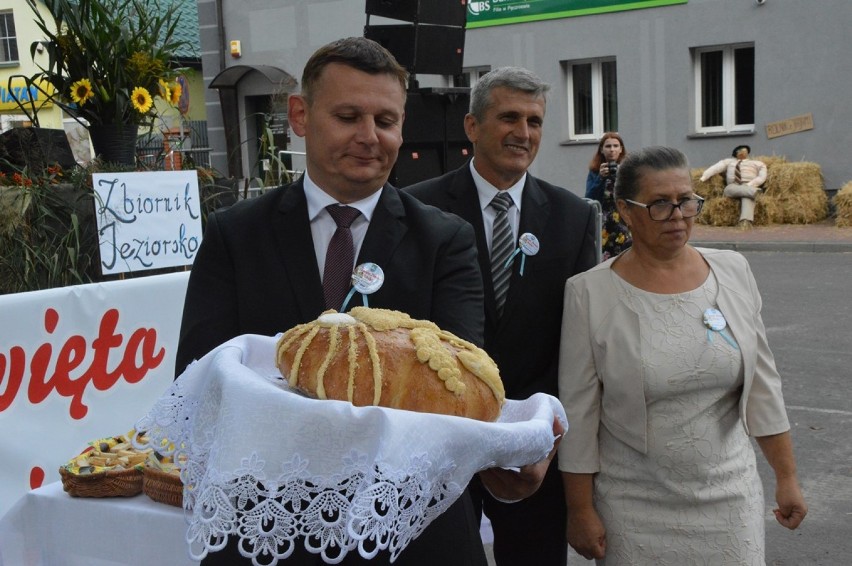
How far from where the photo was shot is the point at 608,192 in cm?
947

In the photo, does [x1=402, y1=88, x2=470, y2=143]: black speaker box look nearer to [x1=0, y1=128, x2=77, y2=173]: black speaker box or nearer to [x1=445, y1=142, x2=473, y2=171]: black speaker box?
[x1=445, y1=142, x2=473, y2=171]: black speaker box

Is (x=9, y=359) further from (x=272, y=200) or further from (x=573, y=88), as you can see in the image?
(x=573, y=88)

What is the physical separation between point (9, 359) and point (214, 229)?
1.86 m

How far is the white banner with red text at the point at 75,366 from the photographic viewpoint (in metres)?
3.50

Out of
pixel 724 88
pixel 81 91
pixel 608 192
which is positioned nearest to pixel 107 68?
pixel 81 91

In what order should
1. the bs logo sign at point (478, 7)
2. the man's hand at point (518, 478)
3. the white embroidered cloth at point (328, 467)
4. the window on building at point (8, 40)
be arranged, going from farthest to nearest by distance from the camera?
the window on building at point (8, 40), the bs logo sign at point (478, 7), the man's hand at point (518, 478), the white embroidered cloth at point (328, 467)

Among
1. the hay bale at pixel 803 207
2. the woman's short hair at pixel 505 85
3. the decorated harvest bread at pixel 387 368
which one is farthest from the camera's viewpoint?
the hay bale at pixel 803 207

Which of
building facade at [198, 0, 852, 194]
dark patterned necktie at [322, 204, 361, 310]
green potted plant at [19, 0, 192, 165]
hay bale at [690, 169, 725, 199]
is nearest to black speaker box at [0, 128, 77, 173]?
green potted plant at [19, 0, 192, 165]

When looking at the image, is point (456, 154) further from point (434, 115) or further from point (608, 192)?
point (608, 192)

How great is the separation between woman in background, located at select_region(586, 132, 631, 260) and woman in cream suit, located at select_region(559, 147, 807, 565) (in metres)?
5.08

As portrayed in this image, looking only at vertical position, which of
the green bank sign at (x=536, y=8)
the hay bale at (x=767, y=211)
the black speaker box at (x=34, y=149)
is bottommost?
the hay bale at (x=767, y=211)

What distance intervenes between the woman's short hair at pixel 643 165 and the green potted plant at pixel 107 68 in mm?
3360

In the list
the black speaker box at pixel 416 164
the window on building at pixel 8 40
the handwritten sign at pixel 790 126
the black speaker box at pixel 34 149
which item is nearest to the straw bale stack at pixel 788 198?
the handwritten sign at pixel 790 126

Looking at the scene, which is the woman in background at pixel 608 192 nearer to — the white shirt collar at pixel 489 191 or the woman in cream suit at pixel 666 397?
the white shirt collar at pixel 489 191
